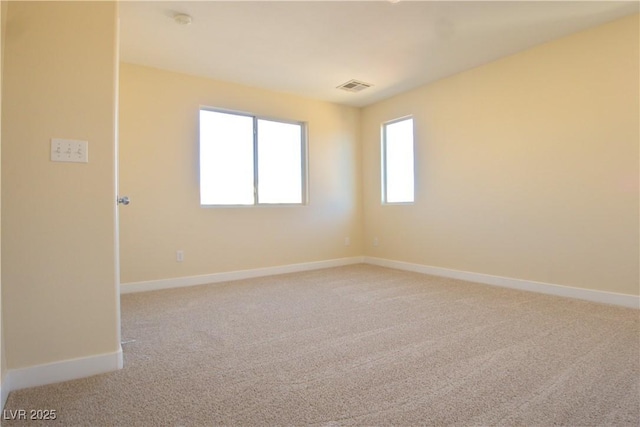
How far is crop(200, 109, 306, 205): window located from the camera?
13.5 feet

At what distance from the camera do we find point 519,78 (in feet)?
11.3

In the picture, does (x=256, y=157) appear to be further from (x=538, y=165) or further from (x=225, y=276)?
(x=538, y=165)

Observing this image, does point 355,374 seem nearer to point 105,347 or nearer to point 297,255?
point 105,347

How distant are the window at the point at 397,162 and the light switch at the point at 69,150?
381 centimetres

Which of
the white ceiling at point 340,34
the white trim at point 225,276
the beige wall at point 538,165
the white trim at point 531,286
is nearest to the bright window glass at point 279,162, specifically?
the white ceiling at point 340,34

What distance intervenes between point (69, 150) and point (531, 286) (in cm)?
390

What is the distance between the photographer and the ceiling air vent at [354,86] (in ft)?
13.7

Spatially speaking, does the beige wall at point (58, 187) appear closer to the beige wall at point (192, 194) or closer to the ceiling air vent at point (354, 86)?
the beige wall at point (192, 194)

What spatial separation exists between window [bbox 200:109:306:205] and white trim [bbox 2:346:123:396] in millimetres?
2423

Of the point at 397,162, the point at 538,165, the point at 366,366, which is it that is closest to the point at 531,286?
the point at 538,165

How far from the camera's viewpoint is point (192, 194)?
3.92 metres

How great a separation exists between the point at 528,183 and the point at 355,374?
2.76 m

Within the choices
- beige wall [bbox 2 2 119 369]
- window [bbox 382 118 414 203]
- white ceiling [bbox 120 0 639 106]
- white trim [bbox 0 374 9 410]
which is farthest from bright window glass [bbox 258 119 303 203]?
white trim [bbox 0 374 9 410]

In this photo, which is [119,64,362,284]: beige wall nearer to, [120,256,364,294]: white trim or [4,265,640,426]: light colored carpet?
[120,256,364,294]: white trim
